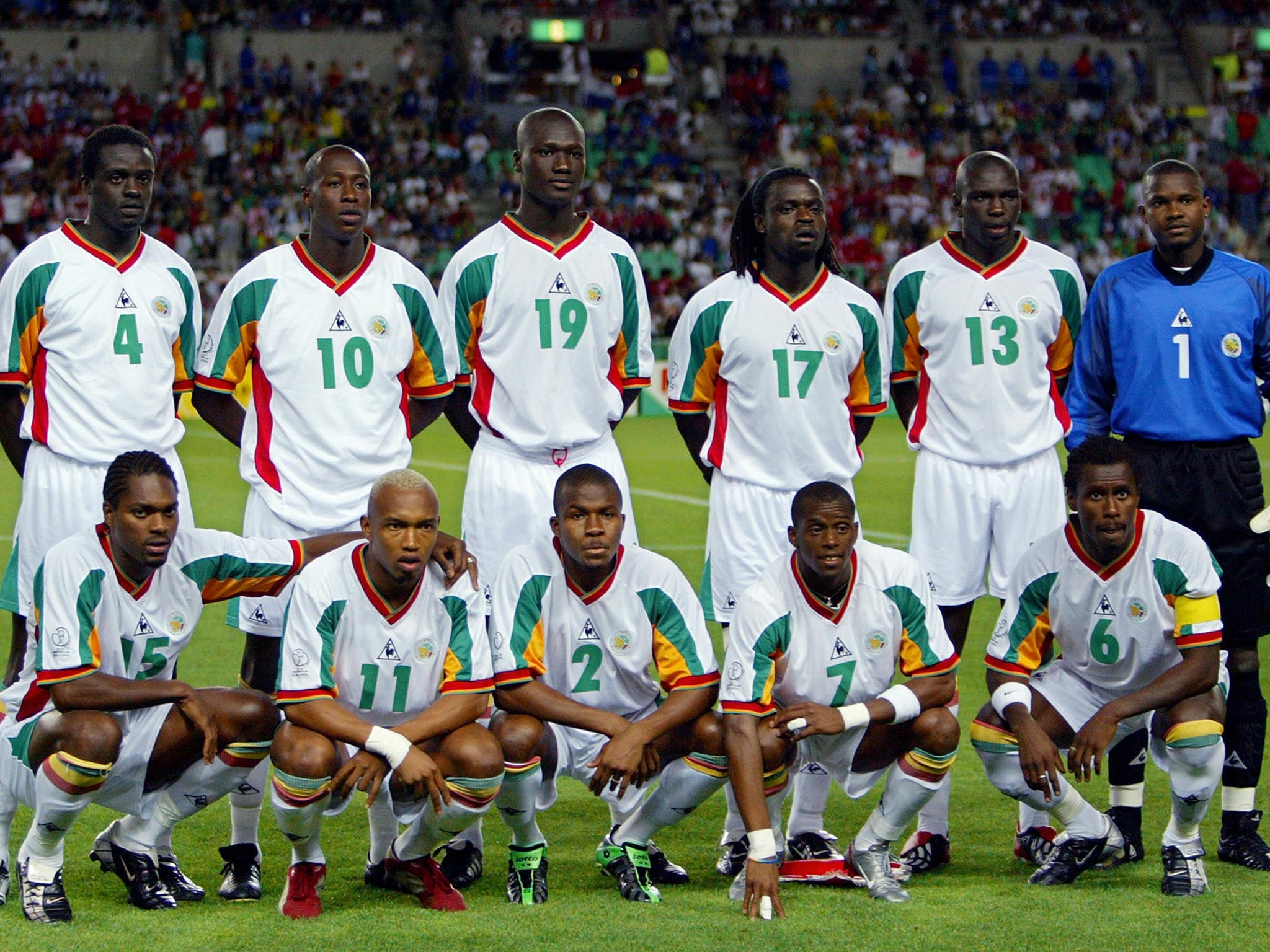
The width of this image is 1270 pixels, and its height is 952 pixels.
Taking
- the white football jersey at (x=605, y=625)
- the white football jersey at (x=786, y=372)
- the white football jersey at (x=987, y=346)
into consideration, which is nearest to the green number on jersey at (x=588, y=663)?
the white football jersey at (x=605, y=625)

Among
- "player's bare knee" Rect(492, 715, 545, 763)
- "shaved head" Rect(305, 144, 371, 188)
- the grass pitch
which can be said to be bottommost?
the grass pitch

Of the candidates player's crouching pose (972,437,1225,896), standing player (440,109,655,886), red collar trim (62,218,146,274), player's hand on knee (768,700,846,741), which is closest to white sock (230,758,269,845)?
standing player (440,109,655,886)

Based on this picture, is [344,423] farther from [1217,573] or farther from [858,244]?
[858,244]

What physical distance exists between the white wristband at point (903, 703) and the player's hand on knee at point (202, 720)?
1905mm

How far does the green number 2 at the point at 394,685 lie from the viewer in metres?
4.88

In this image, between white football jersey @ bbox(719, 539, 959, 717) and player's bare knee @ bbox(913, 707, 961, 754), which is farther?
white football jersey @ bbox(719, 539, 959, 717)

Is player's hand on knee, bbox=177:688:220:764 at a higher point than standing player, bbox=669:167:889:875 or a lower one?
lower

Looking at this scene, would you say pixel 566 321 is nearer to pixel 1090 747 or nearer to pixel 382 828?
pixel 382 828

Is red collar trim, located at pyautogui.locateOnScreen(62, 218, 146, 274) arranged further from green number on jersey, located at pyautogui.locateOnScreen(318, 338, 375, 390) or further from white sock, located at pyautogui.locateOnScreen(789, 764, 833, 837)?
white sock, located at pyautogui.locateOnScreen(789, 764, 833, 837)

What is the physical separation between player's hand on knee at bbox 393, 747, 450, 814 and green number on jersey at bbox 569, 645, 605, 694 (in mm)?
630

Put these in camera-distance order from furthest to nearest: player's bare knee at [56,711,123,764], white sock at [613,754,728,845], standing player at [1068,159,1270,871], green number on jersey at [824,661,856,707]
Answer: standing player at [1068,159,1270,871]
green number on jersey at [824,661,856,707]
white sock at [613,754,728,845]
player's bare knee at [56,711,123,764]

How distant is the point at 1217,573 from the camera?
5.08 meters

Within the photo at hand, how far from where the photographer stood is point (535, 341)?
5.70 meters

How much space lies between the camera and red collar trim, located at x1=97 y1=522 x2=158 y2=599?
4.82 meters
